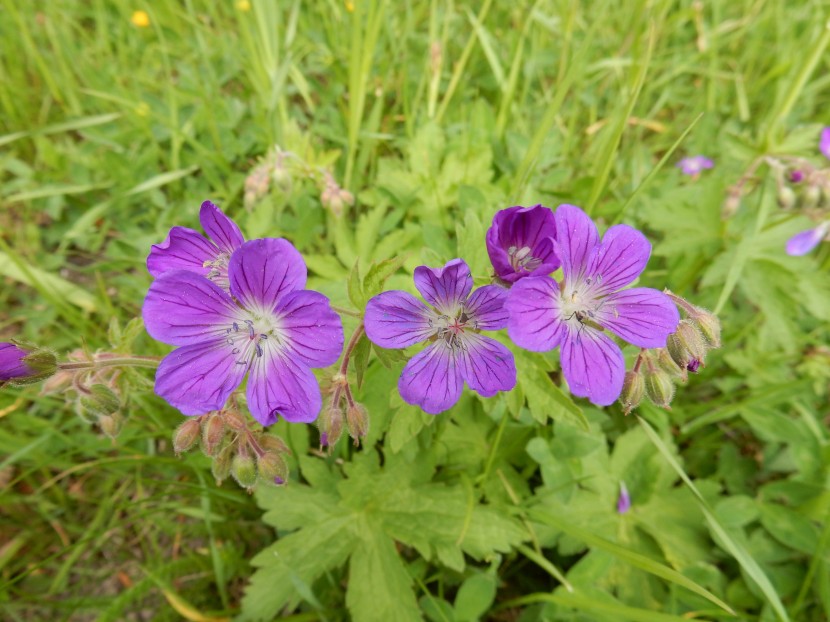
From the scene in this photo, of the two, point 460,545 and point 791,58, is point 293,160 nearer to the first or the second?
point 460,545

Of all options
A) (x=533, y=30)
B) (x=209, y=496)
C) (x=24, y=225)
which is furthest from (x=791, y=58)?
(x=24, y=225)

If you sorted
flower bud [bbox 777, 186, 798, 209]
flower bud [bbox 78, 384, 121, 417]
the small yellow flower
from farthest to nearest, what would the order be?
the small yellow flower → flower bud [bbox 777, 186, 798, 209] → flower bud [bbox 78, 384, 121, 417]

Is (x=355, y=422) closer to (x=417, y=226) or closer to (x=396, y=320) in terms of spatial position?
(x=396, y=320)

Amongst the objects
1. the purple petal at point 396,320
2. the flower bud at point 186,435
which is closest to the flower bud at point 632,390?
the purple petal at point 396,320

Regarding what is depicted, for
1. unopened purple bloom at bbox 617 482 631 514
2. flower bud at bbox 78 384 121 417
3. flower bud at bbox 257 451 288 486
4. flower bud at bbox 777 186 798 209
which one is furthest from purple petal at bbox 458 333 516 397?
flower bud at bbox 777 186 798 209

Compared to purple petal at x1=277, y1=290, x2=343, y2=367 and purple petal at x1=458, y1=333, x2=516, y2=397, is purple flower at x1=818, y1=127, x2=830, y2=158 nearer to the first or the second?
purple petal at x1=458, y1=333, x2=516, y2=397

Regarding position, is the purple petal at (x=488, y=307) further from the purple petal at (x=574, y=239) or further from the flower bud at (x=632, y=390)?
the flower bud at (x=632, y=390)
